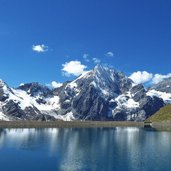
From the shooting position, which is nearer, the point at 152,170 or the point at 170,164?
the point at 152,170

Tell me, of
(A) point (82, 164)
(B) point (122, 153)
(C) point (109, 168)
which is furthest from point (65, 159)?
(B) point (122, 153)

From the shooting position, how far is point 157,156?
123 m

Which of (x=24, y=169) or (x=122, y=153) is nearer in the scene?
(x=24, y=169)

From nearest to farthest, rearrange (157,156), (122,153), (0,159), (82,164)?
(82,164)
(0,159)
(157,156)
(122,153)

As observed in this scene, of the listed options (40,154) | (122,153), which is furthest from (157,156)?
(40,154)

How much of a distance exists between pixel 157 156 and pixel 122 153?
14065 millimetres

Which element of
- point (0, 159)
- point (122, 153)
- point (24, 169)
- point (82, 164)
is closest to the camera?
point (24, 169)

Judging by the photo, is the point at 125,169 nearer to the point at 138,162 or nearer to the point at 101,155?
the point at 138,162

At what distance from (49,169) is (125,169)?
20412 millimetres

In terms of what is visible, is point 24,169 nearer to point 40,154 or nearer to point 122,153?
point 40,154

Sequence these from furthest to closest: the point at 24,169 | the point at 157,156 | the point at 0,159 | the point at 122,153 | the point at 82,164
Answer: the point at 122,153, the point at 157,156, the point at 0,159, the point at 82,164, the point at 24,169

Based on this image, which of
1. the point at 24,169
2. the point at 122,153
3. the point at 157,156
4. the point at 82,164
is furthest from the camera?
the point at 122,153

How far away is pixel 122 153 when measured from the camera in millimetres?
131625

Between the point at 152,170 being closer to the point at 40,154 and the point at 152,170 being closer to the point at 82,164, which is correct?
the point at 82,164
